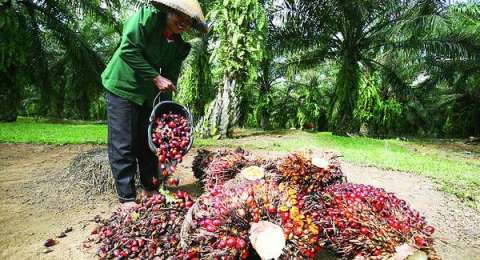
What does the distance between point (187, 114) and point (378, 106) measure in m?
12.2

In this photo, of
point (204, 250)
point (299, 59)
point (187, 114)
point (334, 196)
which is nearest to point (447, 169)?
point (334, 196)

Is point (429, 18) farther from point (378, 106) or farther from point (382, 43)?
point (378, 106)

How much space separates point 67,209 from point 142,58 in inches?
52.9

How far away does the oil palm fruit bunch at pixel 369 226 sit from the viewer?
203 cm

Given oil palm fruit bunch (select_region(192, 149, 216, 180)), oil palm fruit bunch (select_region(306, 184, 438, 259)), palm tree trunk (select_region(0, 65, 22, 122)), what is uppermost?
palm tree trunk (select_region(0, 65, 22, 122))

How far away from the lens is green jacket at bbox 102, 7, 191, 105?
273 centimetres

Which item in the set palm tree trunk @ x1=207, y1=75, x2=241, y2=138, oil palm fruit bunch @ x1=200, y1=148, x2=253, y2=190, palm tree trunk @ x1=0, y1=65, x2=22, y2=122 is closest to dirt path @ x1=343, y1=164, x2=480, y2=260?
oil palm fruit bunch @ x1=200, y1=148, x2=253, y2=190

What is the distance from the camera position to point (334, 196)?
2568mm

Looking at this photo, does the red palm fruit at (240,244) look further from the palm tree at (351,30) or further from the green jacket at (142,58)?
the palm tree at (351,30)

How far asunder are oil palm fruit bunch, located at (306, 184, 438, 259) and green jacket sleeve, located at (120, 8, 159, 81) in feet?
4.74

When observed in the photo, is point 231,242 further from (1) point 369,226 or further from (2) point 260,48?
(2) point 260,48

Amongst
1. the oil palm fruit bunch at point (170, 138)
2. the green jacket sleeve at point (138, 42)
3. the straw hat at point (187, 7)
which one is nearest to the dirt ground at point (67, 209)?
the oil palm fruit bunch at point (170, 138)

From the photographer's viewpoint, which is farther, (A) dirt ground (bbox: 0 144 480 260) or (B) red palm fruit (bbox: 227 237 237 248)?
(A) dirt ground (bbox: 0 144 480 260)

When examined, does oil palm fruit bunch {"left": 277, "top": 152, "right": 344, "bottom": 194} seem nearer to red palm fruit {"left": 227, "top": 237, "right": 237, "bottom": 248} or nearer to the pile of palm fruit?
the pile of palm fruit
